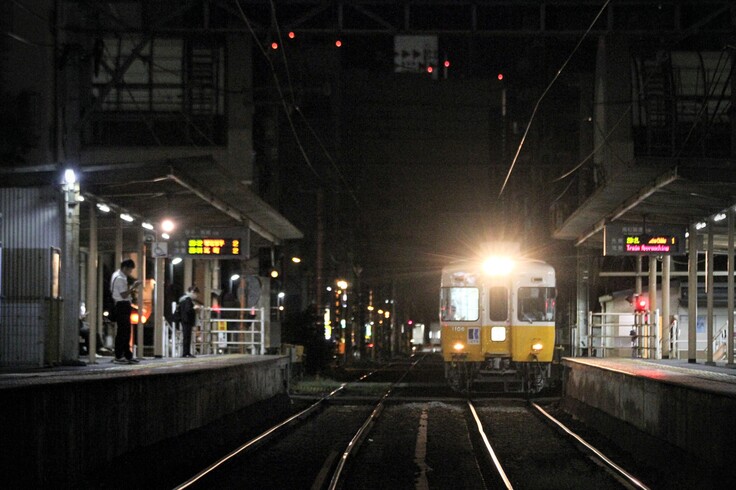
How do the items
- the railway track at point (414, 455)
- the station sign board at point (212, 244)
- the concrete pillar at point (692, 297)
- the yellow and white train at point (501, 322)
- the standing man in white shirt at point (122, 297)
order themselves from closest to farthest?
the railway track at point (414, 455)
the standing man in white shirt at point (122, 297)
the concrete pillar at point (692, 297)
the station sign board at point (212, 244)
the yellow and white train at point (501, 322)

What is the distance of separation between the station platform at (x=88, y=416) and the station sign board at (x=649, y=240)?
9.52 metres

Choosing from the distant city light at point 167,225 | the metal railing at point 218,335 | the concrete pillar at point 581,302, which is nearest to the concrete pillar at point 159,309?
the distant city light at point 167,225

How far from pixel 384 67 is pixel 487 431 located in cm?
7486

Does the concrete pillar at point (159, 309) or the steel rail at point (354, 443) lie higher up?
the concrete pillar at point (159, 309)

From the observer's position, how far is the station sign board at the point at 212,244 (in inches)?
861

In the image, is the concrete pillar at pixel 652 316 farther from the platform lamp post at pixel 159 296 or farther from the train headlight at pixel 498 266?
the platform lamp post at pixel 159 296

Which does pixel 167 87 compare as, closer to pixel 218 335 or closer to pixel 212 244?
pixel 218 335

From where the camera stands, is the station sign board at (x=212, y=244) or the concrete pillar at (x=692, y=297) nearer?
the concrete pillar at (x=692, y=297)

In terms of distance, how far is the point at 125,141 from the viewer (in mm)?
32062

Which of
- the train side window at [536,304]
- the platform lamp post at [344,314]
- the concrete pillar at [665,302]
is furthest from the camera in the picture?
the platform lamp post at [344,314]

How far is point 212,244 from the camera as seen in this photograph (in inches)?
871

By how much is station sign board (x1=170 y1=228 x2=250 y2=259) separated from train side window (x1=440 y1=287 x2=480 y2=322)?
4534 mm

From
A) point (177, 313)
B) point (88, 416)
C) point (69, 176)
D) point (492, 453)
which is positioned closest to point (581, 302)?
point (177, 313)

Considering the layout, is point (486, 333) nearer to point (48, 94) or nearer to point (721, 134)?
point (48, 94)
